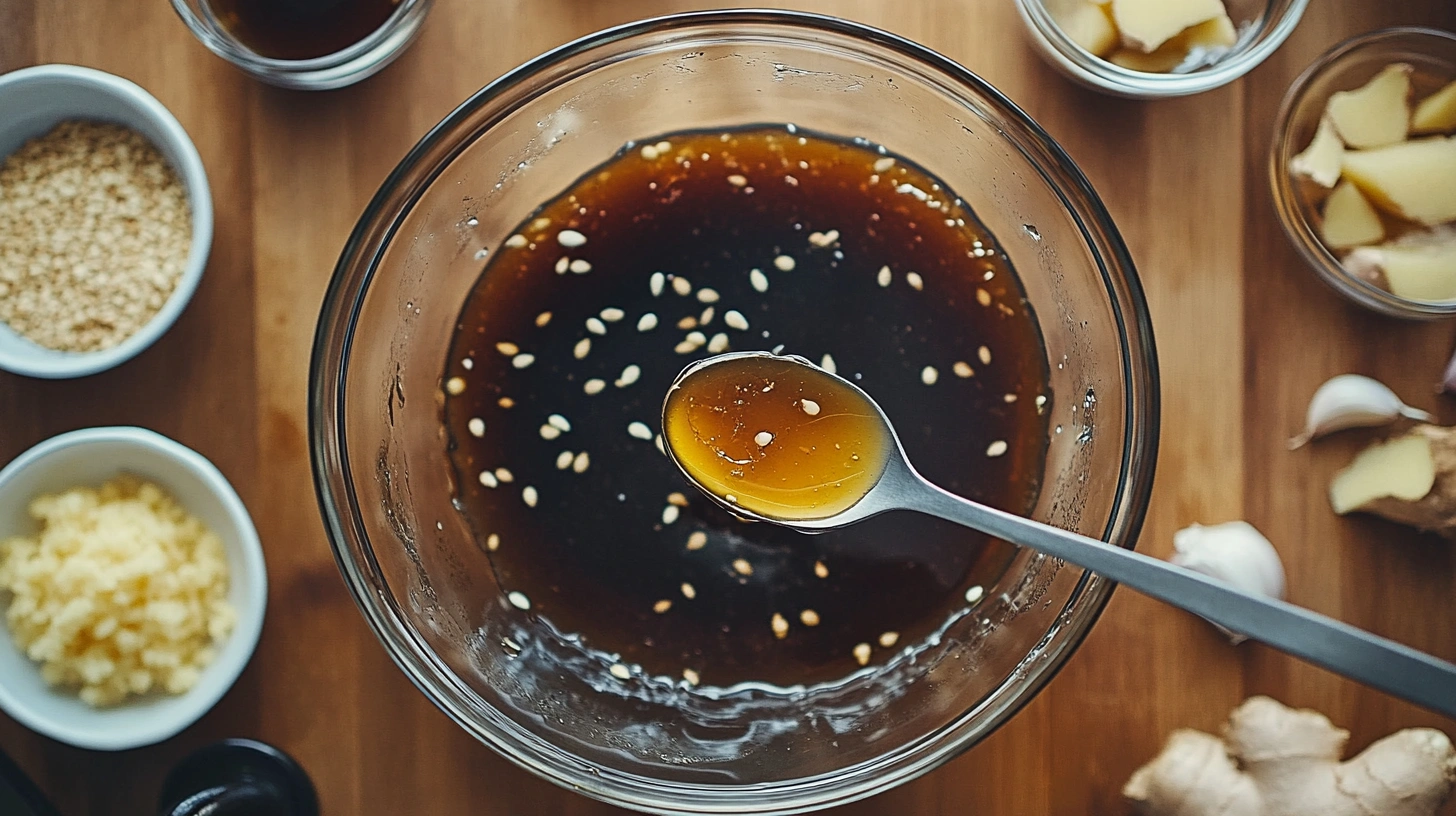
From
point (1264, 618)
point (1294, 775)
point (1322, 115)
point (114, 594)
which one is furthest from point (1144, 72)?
point (114, 594)

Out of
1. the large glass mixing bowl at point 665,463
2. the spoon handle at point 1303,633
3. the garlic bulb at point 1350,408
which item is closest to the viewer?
the spoon handle at point 1303,633

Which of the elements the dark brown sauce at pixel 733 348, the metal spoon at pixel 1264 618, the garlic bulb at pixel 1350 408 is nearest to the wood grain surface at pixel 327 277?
the garlic bulb at pixel 1350 408

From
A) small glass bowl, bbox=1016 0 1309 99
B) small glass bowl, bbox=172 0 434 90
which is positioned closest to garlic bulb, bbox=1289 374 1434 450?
small glass bowl, bbox=1016 0 1309 99

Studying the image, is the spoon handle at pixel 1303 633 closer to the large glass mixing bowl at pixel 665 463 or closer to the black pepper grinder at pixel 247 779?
the large glass mixing bowl at pixel 665 463

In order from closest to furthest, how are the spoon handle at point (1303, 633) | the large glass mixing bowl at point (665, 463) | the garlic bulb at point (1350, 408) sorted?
the spoon handle at point (1303, 633) < the large glass mixing bowl at point (665, 463) < the garlic bulb at point (1350, 408)

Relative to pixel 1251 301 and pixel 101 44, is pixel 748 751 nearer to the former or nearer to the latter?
pixel 1251 301

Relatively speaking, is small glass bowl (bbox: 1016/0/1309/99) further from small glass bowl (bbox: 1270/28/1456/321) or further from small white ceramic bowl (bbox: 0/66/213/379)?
small white ceramic bowl (bbox: 0/66/213/379)
